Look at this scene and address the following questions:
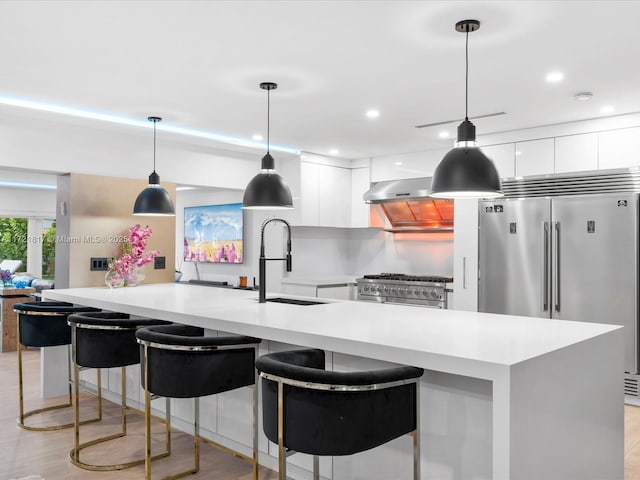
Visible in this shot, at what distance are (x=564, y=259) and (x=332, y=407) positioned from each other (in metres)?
3.58

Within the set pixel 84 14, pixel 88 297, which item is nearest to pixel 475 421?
pixel 84 14

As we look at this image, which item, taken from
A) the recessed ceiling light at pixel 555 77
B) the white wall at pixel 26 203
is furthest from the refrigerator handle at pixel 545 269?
the white wall at pixel 26 203

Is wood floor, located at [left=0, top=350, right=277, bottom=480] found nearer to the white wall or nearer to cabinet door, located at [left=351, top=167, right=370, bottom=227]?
cabinet door, located at [left=351, top=167, right=370, bottom=227]

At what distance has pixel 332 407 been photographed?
1852 mm

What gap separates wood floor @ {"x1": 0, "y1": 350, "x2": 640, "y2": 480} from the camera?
9.91 ft

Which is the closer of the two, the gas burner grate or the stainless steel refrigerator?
the stainless steel refrigerator

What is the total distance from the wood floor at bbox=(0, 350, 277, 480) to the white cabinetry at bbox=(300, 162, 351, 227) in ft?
10.4

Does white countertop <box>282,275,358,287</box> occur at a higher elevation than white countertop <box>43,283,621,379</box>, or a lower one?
higher

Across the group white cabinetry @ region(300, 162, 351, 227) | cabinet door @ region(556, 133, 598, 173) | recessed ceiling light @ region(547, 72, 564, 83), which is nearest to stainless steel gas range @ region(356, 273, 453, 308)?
white cabinetry @ region(300, 162, 351, 227)

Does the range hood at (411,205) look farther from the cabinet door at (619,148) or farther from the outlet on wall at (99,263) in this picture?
the outlet on wall at (99,263)

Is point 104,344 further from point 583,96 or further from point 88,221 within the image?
point 583,96

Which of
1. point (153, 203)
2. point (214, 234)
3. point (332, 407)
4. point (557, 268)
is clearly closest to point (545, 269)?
point (557, 268)

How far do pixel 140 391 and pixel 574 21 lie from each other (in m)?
3.66

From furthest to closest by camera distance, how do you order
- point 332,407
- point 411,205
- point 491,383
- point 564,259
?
point 411,205 < point 564,259 < point 491,383 < point 332,407
